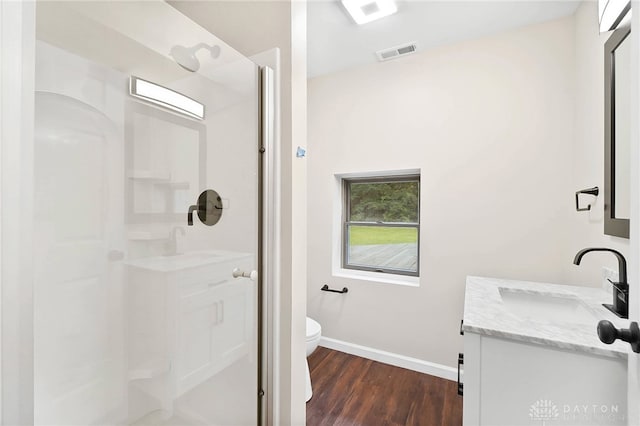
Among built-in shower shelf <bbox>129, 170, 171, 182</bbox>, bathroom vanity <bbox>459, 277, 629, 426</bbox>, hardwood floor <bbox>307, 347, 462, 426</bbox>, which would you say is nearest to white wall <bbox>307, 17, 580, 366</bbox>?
hardwood floor <bbox>307, 347, 462, 426</bbox>

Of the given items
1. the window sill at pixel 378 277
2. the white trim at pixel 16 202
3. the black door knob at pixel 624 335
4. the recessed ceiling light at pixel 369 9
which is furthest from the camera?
the window sill at pixel 378 277

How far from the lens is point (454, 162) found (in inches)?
80.1

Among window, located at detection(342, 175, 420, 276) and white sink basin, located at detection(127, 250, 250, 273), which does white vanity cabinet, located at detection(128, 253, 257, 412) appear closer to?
white sink basin, located at detection(127, 250, 250, 273)

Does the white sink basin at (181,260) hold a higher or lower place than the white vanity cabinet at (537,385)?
higher

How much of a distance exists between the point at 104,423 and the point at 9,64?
48.1 inches

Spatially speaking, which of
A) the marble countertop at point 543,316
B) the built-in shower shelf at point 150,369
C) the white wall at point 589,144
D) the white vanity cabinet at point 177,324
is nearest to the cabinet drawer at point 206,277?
the white vanity cabinet at point 177,324

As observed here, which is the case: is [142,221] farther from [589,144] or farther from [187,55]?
[589,144]

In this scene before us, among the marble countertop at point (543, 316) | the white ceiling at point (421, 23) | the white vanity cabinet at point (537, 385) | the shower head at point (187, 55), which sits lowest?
the white vanity cabinet at point (537, 385)

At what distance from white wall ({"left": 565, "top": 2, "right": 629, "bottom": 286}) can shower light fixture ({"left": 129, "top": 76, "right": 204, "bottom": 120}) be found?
1.89 metres

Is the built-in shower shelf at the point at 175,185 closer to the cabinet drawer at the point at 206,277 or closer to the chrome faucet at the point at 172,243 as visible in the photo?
the chrome faucet at the point at 172,243

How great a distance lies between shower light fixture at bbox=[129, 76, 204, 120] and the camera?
906mm

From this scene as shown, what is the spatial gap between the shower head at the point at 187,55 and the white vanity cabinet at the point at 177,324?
70 centimetres

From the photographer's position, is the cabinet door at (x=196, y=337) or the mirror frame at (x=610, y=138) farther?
the mirror frame at (x=610, y=138)

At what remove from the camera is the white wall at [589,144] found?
141 cm
